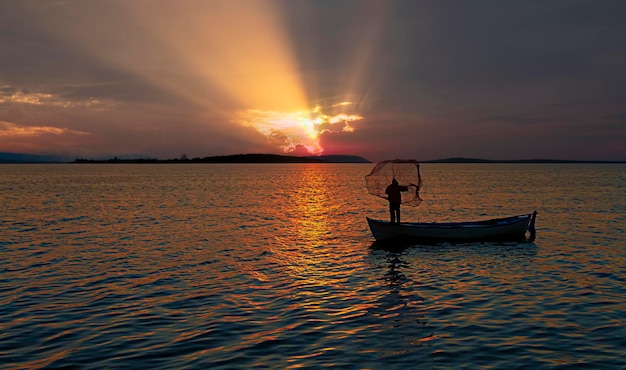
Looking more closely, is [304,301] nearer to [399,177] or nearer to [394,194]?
[394,194]

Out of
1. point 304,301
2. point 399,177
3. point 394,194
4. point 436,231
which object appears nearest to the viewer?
point 304,301

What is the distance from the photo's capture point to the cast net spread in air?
107 feet

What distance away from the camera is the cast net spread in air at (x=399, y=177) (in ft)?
107

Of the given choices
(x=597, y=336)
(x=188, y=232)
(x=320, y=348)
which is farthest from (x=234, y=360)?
(x=188, y=232)

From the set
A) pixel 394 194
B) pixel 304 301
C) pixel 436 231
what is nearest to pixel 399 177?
pixel 394 194

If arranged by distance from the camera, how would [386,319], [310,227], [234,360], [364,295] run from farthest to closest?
[310,227] → [364,295] → [386,319] → [234,360]

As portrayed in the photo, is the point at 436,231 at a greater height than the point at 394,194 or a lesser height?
lesser

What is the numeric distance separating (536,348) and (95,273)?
64.9 ft

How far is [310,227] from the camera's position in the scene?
1710 inches

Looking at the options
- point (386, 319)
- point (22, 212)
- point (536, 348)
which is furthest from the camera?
point (22, 212)

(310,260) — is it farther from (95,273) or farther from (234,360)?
(234,360)

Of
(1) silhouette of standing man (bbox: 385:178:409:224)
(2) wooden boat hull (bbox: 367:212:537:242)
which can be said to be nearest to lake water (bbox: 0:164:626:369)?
(2) wooden boat hull (bbox: 367:212:537:242)

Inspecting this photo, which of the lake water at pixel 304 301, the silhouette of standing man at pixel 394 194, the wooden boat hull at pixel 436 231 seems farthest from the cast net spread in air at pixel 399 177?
the lake water at pixel 304 301

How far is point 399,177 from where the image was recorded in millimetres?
34250
